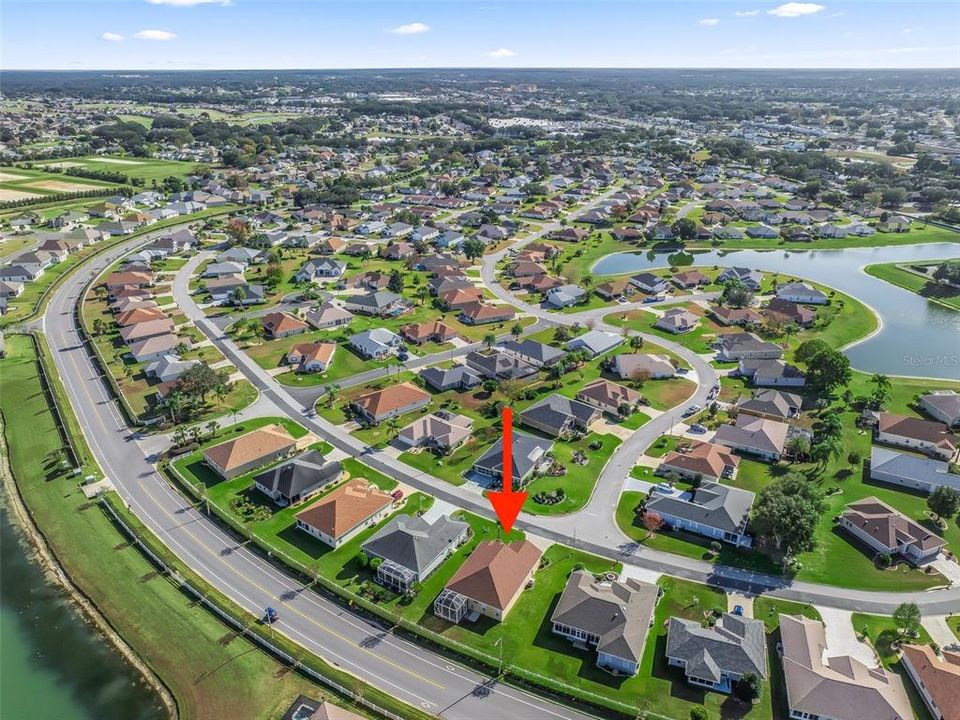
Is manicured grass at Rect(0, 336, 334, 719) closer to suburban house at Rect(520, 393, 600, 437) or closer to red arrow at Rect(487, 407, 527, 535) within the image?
red arrow at Rect(487, 407, 527, 535)

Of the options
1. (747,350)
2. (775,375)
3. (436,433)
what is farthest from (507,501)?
(747,350)

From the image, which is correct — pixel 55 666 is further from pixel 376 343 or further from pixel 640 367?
pixel 640 367

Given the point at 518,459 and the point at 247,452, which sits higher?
the point at 247,452

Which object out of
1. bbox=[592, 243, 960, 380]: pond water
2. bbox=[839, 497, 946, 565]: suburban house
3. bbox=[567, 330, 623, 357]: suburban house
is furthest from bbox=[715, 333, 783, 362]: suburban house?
bbox=[839, 497, 946, 565]: suburban house

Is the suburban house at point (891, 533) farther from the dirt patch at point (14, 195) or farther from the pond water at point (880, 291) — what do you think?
the dirt patch at point (14, 195)

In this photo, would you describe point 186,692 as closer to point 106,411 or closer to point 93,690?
point 93,690

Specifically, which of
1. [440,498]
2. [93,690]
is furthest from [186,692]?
[440,498]
